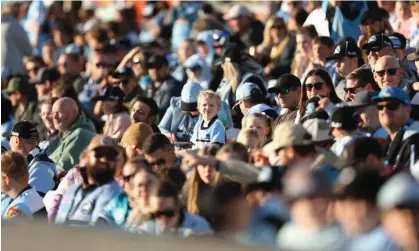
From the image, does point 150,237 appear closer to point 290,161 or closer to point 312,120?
point 290,161

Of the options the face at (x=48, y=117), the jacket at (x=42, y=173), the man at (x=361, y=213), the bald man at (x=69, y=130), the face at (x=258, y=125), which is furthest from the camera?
the face at (x=48, y=117)

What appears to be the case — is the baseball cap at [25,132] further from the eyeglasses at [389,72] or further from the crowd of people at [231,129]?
the eyeglasses at [389,72]

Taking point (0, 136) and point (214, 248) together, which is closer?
point (214, 248)

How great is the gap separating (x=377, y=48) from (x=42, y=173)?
314 centimetres

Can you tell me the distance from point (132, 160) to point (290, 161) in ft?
4.07

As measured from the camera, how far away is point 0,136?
15000 mm

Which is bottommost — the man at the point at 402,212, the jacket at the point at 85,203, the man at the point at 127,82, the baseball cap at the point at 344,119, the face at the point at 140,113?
the man at the point at 402,212

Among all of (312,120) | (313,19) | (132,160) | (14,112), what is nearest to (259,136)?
(312,120)

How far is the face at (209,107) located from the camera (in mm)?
12844

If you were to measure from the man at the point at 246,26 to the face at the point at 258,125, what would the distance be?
5.92 m

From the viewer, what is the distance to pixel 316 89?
1215cm

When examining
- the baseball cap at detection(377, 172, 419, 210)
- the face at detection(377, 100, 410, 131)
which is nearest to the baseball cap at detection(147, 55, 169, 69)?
the face at detection(377, 100, 410, 131)

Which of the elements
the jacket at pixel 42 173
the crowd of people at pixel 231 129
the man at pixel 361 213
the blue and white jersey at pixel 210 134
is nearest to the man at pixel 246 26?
the crowd of people at pixel 231 129

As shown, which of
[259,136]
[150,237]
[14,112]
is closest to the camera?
[150,237]
